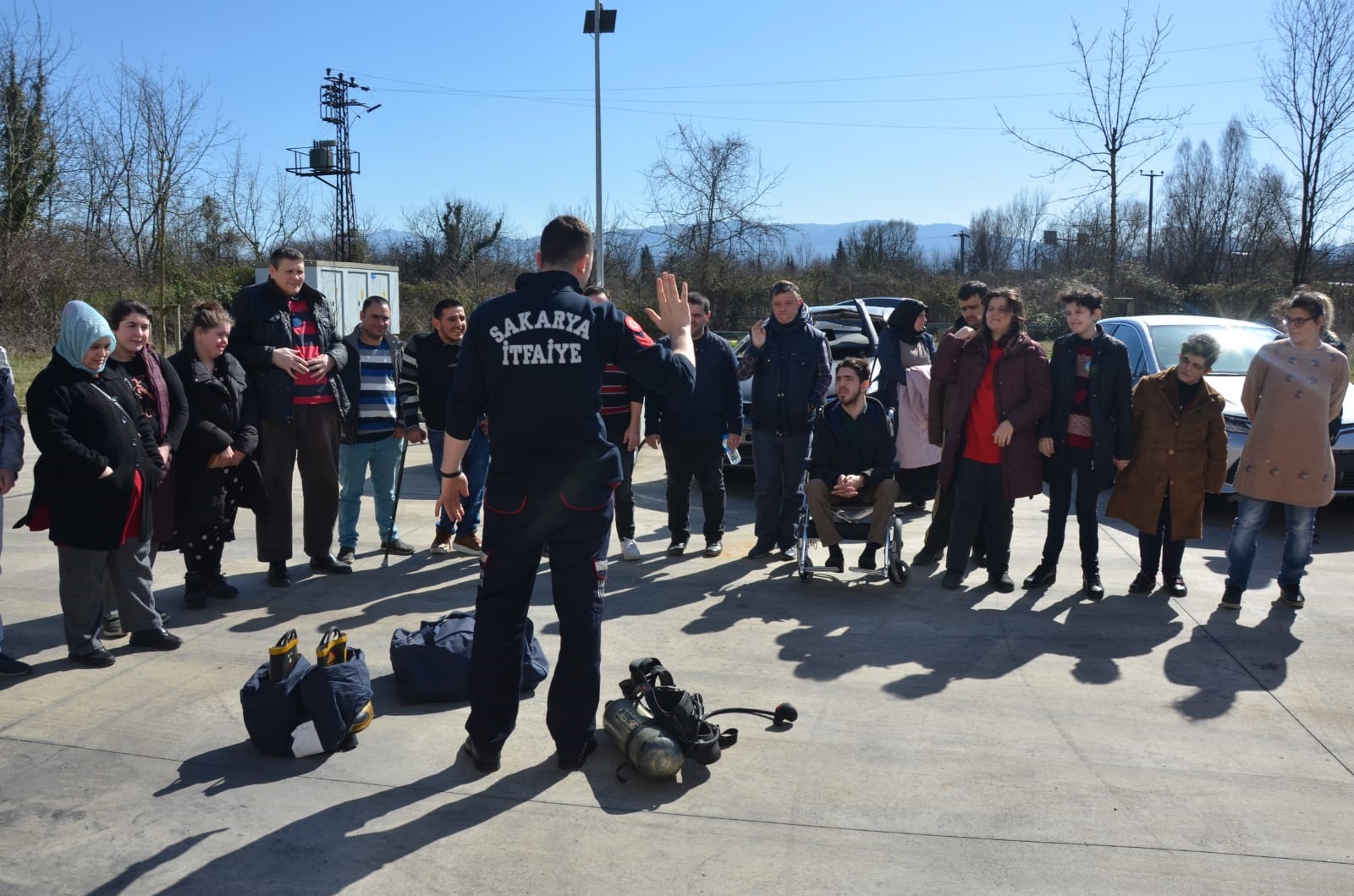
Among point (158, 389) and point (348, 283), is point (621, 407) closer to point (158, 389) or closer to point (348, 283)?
point (158, 389)

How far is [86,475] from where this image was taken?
15.7ft

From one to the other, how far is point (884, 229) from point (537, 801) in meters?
42.9

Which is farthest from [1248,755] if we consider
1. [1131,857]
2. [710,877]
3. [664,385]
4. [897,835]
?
[664,385]

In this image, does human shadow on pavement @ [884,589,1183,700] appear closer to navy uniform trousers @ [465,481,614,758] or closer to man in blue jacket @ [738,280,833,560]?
man in blue jacket @ [738,280,833,560]

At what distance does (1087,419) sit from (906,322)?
2.12 m

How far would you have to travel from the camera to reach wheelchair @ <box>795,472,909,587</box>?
652 cm

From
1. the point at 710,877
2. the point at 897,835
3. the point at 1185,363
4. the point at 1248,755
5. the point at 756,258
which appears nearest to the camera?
the point at 710,877

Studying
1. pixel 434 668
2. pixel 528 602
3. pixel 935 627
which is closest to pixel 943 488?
pixel 935 627

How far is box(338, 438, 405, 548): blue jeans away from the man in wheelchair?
2.93m

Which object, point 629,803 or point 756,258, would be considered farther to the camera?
point 756,258

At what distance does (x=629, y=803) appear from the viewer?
363cm

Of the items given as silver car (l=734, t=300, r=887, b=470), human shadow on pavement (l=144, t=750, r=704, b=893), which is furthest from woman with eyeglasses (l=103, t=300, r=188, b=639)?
silver car (l=734, t=300, r=887, b=470)

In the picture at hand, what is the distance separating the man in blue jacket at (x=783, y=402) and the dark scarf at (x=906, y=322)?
1330 mm

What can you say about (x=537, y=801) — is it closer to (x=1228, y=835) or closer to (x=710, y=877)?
(x=710, y=877)
